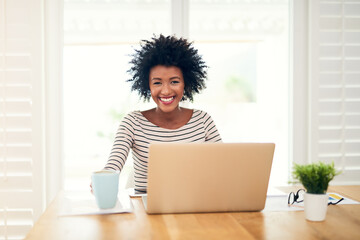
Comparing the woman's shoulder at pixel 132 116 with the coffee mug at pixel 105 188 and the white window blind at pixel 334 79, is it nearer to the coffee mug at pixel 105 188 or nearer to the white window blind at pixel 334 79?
the coffee mug at pixel 105 188

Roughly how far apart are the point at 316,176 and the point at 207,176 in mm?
313

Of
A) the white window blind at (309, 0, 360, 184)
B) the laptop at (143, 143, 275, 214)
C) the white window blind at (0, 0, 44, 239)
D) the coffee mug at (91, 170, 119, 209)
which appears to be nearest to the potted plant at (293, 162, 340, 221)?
the laptop at (143, 143, 275, 214)

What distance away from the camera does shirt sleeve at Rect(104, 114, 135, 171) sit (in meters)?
1.72

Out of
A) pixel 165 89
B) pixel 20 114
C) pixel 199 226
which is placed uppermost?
pixel 165 89

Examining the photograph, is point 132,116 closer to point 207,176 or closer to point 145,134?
point 145,134

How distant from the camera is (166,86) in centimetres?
194

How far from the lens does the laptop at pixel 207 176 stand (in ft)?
3.87

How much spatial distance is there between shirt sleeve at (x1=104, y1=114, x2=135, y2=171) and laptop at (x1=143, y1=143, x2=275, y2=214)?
52 centimetres

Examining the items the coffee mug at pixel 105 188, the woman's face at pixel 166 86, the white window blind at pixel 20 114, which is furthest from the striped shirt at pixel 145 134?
the white window blind at pixel 20 114

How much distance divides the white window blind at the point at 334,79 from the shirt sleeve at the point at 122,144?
1400 mm

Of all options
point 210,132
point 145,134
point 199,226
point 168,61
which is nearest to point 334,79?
point 210,132

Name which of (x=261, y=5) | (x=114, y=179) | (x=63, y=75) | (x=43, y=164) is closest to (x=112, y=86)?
(x=63, y=75)

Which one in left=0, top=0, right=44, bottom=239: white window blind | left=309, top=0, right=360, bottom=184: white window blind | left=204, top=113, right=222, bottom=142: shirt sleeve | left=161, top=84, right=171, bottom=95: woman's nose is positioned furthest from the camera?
left=309, top=0, right=360, bottom=184: white window blind

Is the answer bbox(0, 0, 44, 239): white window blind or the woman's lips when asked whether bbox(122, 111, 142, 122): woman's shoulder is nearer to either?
the woman's lips
